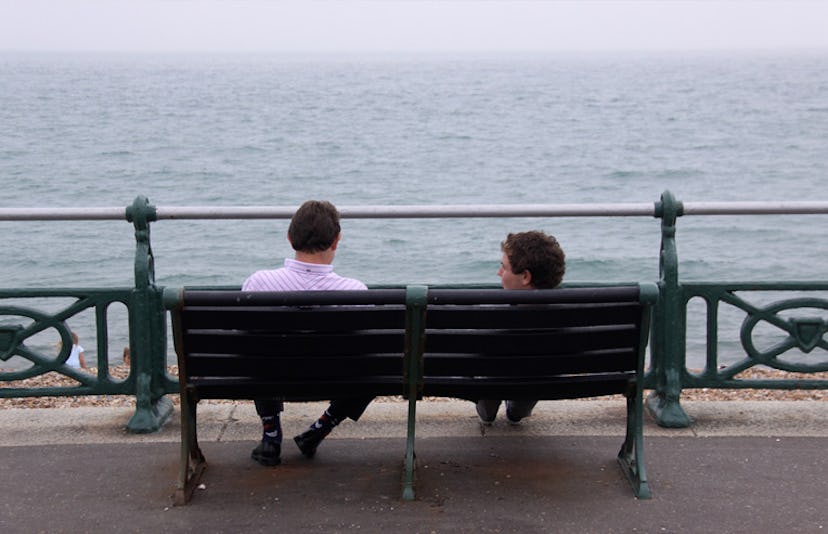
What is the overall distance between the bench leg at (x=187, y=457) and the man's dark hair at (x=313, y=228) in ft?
2.58

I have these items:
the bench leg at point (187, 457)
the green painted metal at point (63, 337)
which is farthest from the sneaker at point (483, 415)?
the green painted metal at point (63, 337)

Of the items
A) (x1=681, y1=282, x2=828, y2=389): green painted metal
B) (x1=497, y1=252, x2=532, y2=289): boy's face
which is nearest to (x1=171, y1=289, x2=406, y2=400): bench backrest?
(x1=497, y1=252, x2=532, y2=289): boy's face

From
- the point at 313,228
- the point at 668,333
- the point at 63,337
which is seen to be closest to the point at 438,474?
the point at 313,228

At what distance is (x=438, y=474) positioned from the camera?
5160 millimetres

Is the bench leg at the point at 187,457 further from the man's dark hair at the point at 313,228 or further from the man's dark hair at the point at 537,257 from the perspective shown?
the man's dark hair at the point at 537,257

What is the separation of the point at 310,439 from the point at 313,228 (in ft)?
3.30

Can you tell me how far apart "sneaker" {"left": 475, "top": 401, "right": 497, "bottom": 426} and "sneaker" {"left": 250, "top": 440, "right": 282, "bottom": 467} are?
969 millimetres

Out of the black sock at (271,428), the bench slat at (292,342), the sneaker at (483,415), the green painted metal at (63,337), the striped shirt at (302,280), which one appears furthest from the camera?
the green painted metal at (63,337)

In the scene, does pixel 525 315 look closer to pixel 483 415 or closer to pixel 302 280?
pixel 302 280

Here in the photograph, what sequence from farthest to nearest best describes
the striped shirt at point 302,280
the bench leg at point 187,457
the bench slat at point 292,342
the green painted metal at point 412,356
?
1. the striped shirt at point 302,280
2. the bench leg at point 187,457
3. the bench slat at point 292,342
4. the green painted metal at point 412,356

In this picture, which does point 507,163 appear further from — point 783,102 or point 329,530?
point 329,530

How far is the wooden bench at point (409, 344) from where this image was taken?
4668 millimetres

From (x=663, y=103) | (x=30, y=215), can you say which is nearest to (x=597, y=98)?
(x=663, y=103)

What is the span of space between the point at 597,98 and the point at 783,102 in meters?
13.7
